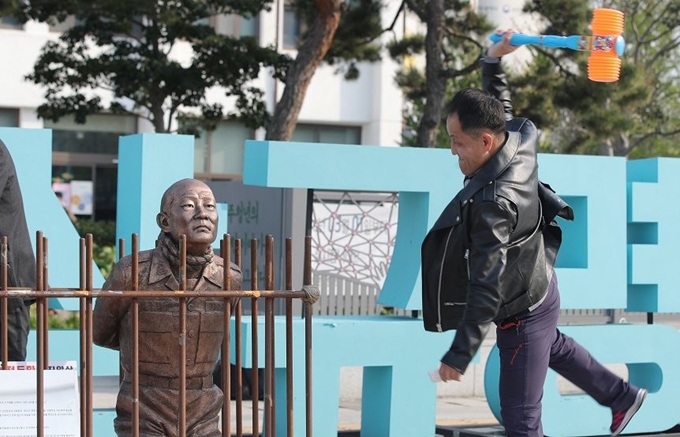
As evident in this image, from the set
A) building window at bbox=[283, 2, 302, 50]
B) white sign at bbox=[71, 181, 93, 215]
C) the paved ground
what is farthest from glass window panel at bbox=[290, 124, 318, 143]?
the paved ground

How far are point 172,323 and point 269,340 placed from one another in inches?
14.3

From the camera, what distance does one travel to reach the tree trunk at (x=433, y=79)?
14.4 metres

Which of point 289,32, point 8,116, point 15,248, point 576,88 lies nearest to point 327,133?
point 289,32

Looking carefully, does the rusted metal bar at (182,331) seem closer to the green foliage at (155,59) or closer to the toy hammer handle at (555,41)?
the toy hammer handle at (555,41)

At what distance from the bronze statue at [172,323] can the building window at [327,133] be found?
26.9 meters

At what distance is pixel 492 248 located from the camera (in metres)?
4.92

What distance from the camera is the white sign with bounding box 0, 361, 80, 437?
12.8 ft

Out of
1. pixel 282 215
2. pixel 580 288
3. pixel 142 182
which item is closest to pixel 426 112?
pixel 282 215

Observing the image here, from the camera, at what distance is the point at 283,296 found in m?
4.07

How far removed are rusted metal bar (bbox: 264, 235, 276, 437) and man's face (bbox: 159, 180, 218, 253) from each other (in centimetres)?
29

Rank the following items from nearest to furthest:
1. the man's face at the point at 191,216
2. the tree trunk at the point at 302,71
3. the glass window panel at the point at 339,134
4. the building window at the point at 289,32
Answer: the man's face at the point at 191,216
the tree trunk at the point at 302,71
the building window at the point at 289,32
the glass window panel at the point at 339,134

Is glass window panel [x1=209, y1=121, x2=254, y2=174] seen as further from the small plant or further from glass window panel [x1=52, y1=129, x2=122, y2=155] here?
the small plant

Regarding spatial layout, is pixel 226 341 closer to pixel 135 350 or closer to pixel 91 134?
pixel 135 350

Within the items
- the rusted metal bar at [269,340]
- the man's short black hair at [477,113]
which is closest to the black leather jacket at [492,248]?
the man's short black hair at [477,113]
